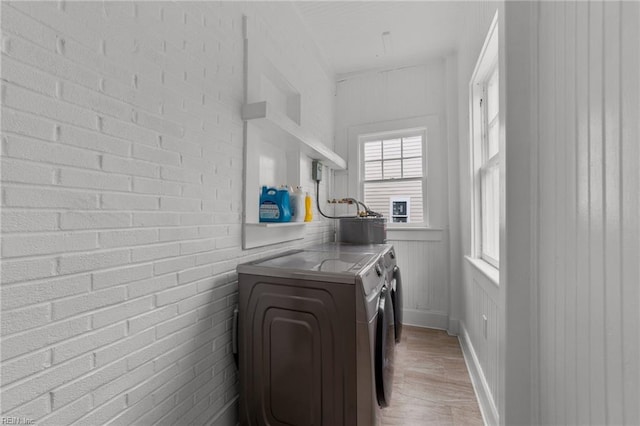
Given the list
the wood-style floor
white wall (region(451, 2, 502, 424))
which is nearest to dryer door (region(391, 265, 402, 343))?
the wood-style floor

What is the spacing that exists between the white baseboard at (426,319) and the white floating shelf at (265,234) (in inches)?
68.0

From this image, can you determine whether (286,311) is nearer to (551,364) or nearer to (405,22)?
(551,364)

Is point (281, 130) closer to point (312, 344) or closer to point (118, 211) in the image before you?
point (118, 211)

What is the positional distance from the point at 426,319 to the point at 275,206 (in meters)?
2.20

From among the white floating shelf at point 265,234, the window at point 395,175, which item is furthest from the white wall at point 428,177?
the white floating shelf at point 265,234

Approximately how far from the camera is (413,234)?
297cm

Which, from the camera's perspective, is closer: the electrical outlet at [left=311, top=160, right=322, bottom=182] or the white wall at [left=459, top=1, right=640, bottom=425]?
the white wall at [left=459, top=1, right=640, bottom=425]

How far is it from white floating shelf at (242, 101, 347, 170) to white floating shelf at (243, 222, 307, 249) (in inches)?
23.8

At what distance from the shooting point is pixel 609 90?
544 millimetres

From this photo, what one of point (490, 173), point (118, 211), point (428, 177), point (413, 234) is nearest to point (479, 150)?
point (490, 173)

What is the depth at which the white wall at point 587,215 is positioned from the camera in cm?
50

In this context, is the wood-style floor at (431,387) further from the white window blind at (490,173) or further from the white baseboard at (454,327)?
the white window blind at (490,173)

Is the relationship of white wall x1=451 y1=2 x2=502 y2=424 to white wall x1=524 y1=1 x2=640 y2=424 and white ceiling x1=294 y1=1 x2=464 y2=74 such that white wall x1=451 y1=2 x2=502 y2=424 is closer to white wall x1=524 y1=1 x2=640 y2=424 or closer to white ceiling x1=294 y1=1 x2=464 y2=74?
white ceiling x1=294 y1=1 x2=464 y2=74

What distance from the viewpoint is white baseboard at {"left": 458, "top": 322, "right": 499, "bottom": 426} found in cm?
150
